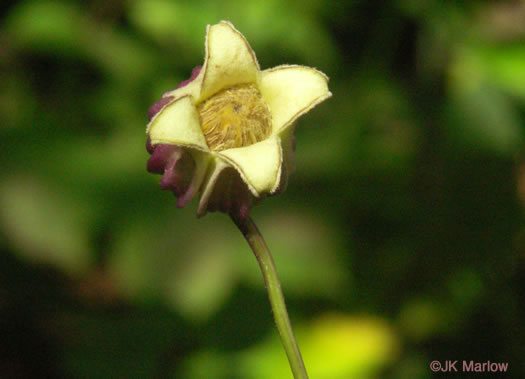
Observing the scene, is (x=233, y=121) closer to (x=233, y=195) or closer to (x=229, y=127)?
(x=229, y=127)

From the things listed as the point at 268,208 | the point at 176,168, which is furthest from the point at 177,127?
the point at 268,208

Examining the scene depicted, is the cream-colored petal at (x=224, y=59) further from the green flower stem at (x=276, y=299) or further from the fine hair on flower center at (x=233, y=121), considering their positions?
the green flower stem at (x=276, y=299)

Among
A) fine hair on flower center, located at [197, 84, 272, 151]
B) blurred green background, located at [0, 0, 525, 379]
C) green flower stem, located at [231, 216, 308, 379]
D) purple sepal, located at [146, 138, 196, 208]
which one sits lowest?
green flower stem, located at [231, 216, 308, 379]

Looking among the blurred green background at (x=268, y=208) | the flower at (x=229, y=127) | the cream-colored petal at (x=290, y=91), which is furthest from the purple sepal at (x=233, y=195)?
the blurred green background at (x=268, y=208)

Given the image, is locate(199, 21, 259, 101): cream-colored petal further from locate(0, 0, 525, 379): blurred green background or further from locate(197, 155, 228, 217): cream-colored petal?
locate(0, 0, 525, 379): blurred green background

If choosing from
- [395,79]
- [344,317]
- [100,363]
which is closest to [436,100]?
[395,79]

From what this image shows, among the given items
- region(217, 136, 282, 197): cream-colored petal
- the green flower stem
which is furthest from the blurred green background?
region(217, 136, 282, 197): cream-colored petal

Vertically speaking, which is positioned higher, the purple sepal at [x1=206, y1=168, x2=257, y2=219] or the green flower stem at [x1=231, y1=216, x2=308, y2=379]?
the purple sepal at [x1=206, y1=168, x2=257, y2=219]
